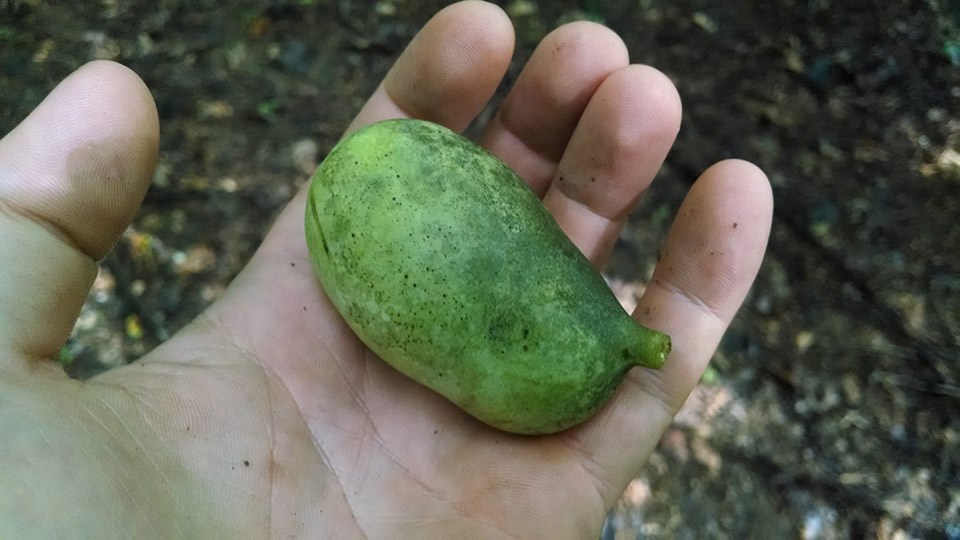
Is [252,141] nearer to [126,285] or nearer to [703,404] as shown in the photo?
[126,285]

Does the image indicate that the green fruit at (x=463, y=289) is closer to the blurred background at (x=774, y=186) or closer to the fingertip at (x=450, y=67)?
the fingertip at (x=450, y=67)

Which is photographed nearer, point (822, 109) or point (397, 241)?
point (397, 241)

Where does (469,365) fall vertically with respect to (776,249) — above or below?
above

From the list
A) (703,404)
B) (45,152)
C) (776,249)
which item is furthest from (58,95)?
(776,249)

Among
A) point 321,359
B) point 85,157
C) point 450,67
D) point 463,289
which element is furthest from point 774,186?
point 85,157

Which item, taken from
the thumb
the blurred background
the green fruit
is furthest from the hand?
the blurred background


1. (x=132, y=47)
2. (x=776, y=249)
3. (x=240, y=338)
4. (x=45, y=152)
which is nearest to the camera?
(x=45, y=152)

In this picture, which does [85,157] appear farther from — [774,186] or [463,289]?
[774,186]
